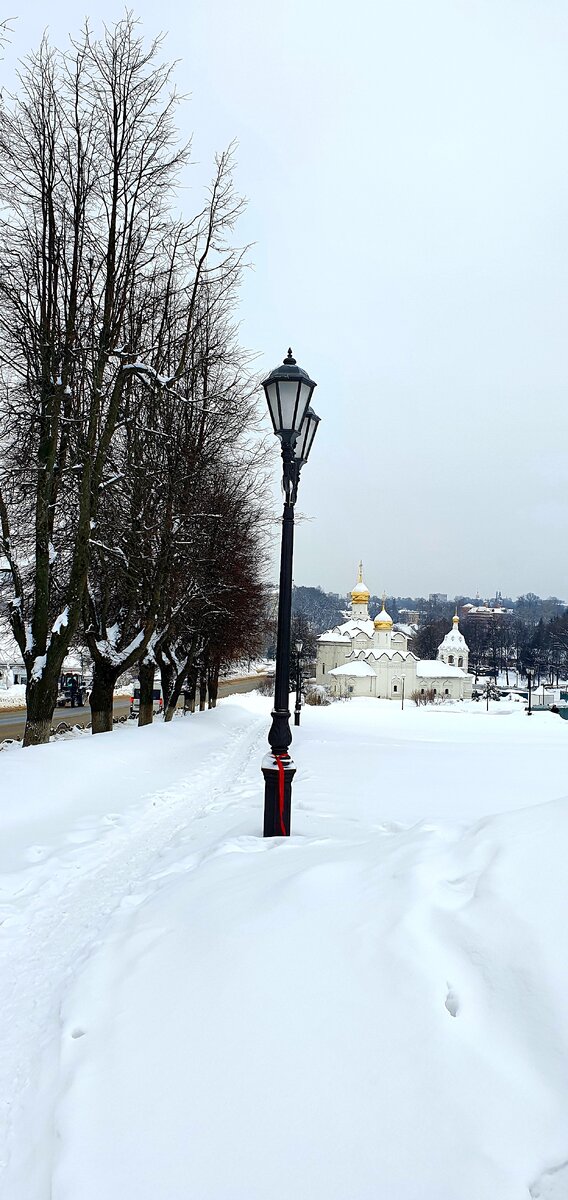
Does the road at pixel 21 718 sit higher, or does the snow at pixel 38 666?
the snow at pixel 38 666

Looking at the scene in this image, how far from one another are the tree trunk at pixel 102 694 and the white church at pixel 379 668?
57135 millimetres

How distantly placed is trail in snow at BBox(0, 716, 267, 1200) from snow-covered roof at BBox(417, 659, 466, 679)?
68.0 m

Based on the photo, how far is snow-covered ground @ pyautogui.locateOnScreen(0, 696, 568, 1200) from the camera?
7.14 ft

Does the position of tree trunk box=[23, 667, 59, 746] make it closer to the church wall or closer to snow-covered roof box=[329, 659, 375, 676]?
snow-covered roof box=[329, 659, 375, 676]

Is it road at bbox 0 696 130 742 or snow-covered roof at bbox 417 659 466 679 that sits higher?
snow-covered roof at bbox 417 659 466 679

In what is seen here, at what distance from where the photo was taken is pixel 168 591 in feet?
51.2

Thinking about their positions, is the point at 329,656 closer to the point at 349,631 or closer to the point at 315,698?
the point at 349,631

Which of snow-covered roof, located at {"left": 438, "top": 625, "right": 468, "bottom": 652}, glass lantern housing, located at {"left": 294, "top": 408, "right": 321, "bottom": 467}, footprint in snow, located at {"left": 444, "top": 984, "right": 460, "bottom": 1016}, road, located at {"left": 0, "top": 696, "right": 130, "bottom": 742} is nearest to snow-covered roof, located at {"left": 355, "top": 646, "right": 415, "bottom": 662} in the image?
snow-covered roof, located at {"left": 438, "top": 625, "right": 468, "bottom": 652}

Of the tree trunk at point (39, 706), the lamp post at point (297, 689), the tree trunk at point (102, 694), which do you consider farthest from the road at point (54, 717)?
the tree trunk at point (39, 706)

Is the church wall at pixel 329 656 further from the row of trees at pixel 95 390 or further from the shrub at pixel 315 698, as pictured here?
the row of trees at pixel 95 390

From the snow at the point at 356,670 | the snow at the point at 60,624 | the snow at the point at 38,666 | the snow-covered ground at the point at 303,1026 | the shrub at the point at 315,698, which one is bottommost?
the shrub at the point at 315,698

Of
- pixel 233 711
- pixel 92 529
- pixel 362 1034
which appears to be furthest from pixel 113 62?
pixel 233 711

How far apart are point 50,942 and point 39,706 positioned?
7.64 metres

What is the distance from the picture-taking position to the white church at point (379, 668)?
7325cm
